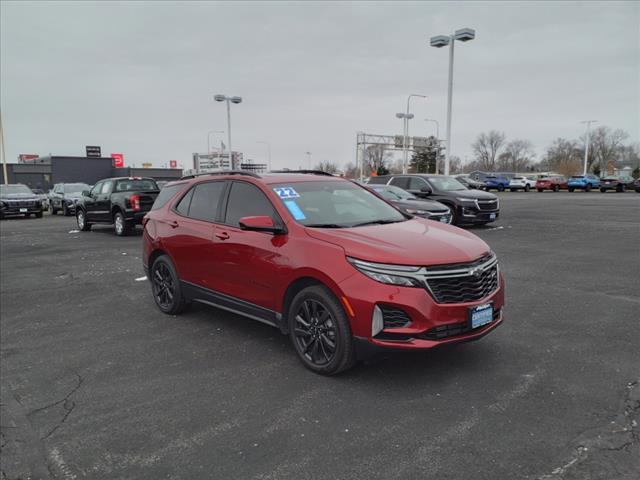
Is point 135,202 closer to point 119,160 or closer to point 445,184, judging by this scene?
point 445,184

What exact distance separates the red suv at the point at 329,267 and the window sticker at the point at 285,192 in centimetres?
1

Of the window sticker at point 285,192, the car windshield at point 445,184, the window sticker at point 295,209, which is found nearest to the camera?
the window sticker at point 295,209

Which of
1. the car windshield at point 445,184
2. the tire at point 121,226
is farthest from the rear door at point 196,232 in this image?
the car windshield at point 445,184

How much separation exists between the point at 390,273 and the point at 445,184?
44.2 ft

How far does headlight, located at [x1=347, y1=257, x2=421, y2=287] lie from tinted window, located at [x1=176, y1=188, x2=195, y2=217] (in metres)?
2.97

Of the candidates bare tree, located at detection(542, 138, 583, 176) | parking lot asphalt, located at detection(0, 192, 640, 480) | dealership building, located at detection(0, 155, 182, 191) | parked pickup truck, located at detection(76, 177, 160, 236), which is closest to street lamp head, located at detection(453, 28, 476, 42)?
parked pickup truck, located at detection(76, 177, 160, 236)

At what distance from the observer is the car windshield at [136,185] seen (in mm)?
15023

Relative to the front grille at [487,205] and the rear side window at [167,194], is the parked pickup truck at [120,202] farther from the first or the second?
the front grille at [487,205]

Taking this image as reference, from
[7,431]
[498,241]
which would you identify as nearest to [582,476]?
[7,431]

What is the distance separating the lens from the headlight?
3623mm

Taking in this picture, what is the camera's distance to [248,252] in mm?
4629

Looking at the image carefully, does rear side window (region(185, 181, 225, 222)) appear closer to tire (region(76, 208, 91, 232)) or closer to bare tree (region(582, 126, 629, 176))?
tire (region(76, 208, 91, 232))

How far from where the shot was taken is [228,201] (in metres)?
5.19

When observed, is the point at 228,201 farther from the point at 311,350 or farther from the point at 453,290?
the point at 453,290
